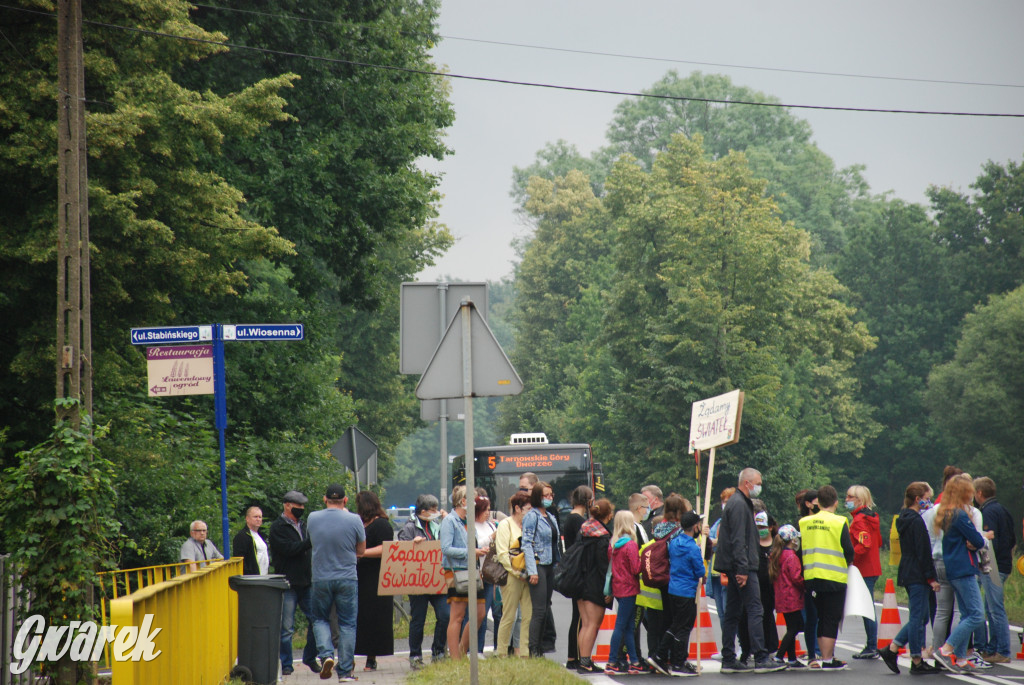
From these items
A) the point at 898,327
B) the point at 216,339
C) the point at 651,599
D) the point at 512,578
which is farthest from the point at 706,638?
the point at 898,327

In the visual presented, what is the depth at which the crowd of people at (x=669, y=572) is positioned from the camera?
1175cm

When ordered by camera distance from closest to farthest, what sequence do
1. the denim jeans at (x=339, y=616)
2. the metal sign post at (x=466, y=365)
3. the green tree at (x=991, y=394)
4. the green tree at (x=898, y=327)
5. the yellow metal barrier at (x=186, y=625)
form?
the yellow metal barrier at (x=186, y=625) → the metal sign post at (x=466, y=365) → the denim jeans at (x=339, y=616) → the green tree at (x=991, y=394) → the green tree at (x=898, y=327)

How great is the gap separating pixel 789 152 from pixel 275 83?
185 feet

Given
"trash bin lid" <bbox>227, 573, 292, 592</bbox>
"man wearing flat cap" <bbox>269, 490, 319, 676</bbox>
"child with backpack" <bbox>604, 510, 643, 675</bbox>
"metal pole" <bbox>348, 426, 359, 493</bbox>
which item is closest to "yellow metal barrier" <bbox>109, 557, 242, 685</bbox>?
"trash bin lid" <bbox>227, 573, 292, 592</bbox>

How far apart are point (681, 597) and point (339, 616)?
11.2 feet

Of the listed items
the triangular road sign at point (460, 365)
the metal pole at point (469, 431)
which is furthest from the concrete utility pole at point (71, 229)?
the metal pole at point (469, 431)

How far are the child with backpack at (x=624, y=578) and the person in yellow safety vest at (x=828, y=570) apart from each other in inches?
68.9

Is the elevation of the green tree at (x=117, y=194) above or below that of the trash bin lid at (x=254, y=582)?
above

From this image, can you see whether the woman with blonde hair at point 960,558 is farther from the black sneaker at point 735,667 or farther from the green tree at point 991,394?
the green tree at point 991,394

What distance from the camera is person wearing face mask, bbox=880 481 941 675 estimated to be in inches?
458

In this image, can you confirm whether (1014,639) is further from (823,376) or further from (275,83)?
(823,376)

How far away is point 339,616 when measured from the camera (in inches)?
466

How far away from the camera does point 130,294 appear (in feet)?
53.7

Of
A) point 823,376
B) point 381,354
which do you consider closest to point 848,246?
point 823,376
